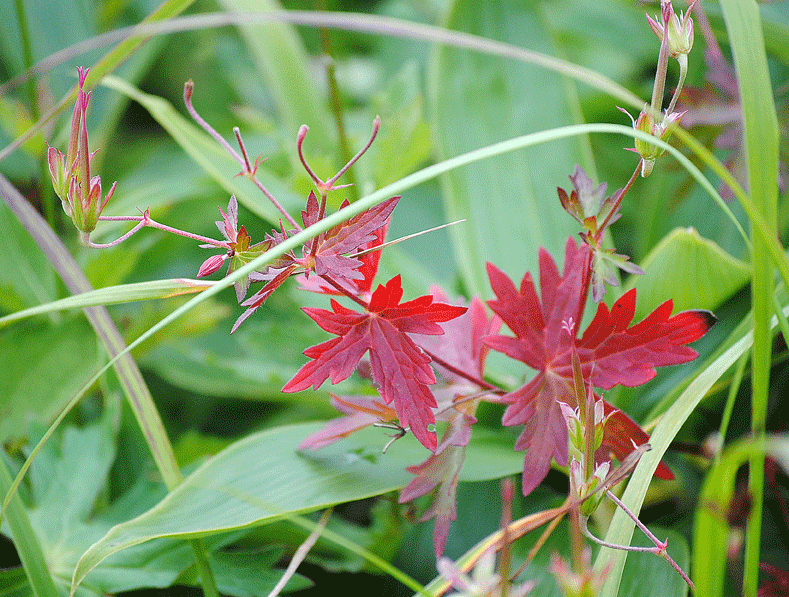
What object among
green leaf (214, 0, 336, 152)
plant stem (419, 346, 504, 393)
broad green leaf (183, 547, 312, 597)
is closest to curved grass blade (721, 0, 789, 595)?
plant stem (419, 346, 504, 393)

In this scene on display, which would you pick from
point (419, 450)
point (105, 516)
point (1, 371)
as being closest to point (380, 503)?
point (419, 450)

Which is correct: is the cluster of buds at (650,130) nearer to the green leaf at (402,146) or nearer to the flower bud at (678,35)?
the flower bud at (678,35)

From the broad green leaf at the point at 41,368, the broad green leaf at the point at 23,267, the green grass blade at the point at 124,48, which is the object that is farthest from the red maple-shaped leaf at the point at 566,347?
the broad green leaf at the point at 23,267

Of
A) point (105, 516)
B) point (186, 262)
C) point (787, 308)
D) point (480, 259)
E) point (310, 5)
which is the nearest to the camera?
point (787, 308)

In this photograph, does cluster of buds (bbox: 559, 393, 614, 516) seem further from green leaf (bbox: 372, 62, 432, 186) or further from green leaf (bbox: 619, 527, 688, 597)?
green leaf (bbox: 372, 62, 432, 186)

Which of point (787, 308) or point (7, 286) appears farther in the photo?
point (7, 286)

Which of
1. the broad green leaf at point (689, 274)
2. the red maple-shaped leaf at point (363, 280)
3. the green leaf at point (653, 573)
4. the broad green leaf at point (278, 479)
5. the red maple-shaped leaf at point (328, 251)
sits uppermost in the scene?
the red maple-shaped leaf at point (328, 251)

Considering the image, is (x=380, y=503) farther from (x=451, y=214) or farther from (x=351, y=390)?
(x=451, y=214)
